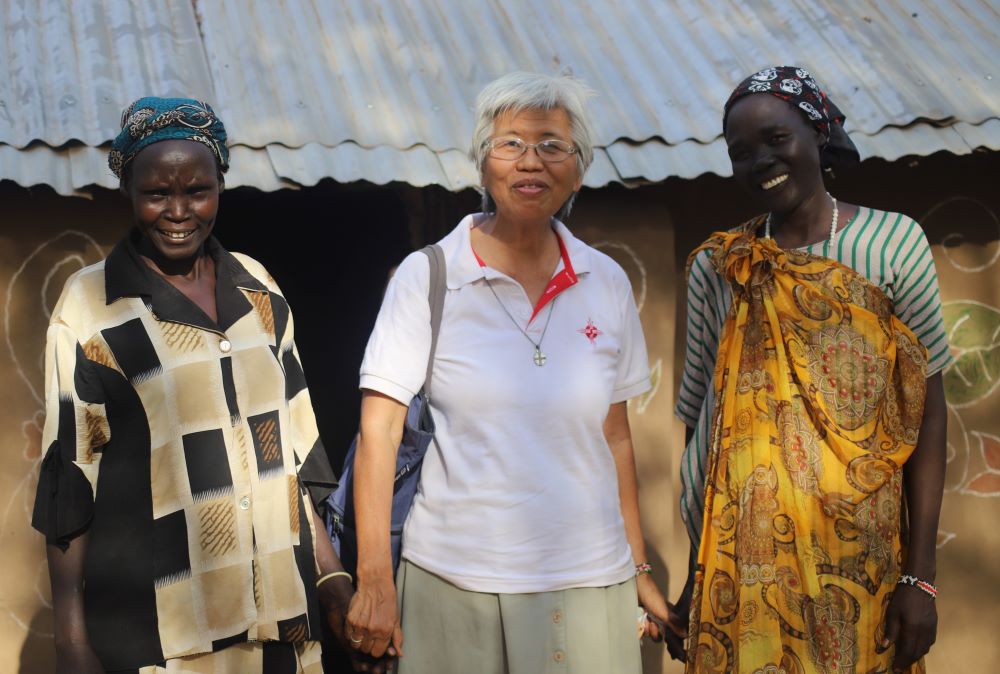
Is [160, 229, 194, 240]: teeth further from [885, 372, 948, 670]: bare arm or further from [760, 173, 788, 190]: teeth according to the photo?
[885, 372, 948, 670]: bare arm

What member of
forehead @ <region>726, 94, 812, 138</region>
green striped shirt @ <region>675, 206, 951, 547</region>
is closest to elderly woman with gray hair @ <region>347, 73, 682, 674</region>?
green striped shirt @ <region>675, 206, 951, 547</region>

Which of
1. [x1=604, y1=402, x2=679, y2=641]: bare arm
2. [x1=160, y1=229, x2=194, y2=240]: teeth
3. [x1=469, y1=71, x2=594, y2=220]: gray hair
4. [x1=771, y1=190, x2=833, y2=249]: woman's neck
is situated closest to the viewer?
[x1=160, y1=229, x2=194, y2=240]: teeth

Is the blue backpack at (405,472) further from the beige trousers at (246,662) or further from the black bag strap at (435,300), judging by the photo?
the beige trousers at (246,662)

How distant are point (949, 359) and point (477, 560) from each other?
4.08 ft

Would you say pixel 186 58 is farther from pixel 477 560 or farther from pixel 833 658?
pixel 833 658

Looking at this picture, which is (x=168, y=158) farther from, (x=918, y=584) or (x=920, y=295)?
(x=918, y=584)

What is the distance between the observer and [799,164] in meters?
2.62

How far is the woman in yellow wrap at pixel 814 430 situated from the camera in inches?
99.3

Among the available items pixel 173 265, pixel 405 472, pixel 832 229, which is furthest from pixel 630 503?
pixel 173 265

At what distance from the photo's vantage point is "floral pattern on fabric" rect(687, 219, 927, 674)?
8.27 feet

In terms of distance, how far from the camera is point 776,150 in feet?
8.63

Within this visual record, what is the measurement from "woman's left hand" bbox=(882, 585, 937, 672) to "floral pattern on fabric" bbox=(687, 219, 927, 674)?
29 millimetres

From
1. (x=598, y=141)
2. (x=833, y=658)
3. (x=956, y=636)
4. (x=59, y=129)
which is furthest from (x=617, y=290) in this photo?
(x=956, y=636)

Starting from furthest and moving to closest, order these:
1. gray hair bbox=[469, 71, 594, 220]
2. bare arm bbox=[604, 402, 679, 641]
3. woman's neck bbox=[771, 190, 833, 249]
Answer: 1. bare arm bbox=[604, 402, 679, 641]
2. woman's neck bbox=[771, 190, 833, 249]
3. gray hair bbox=[469, 71, 594, 220]
